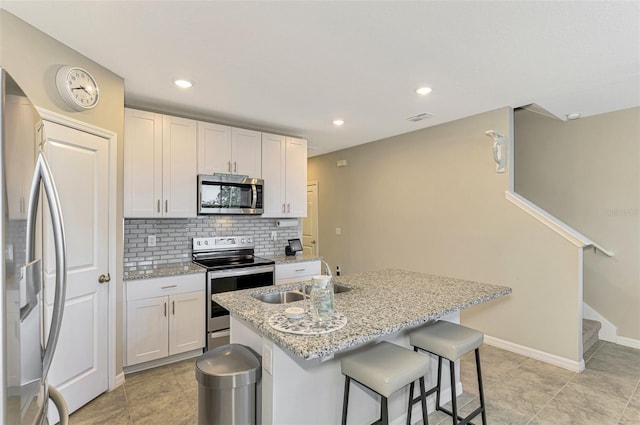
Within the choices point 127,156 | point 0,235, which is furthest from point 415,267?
point 0,235

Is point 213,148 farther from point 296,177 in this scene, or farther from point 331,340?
point 331,340

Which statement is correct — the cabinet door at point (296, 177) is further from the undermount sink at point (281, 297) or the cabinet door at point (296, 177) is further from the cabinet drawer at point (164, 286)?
the undermount sink at point (281, 297)

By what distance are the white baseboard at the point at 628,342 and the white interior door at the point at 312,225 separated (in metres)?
4.24

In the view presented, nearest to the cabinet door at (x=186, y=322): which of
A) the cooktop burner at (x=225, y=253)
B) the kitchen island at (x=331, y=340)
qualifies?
the cooktop burner at (x=225, y=253)

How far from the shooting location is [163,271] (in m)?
3.08

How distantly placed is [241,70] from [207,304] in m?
2.20

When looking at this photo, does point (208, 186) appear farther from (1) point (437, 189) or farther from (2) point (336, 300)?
(1) point (437, 189)

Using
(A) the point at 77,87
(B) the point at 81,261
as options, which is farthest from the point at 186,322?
(A) the point at 77,87

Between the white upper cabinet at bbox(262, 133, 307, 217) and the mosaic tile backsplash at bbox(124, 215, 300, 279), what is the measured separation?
35 cm

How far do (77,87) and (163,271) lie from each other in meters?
1.68

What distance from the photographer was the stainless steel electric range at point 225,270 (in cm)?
324

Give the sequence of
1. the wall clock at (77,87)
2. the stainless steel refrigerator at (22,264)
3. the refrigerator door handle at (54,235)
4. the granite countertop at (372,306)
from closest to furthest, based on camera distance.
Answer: the stainless steel refrigerator at (22,264) < the refrigerator door handle at (54,235) < the granite countertop at (372,306) < the wall clock at (77,87)

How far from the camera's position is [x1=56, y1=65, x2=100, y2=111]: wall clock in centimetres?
209

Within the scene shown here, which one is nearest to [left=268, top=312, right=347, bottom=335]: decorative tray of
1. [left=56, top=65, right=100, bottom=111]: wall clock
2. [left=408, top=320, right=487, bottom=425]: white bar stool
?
[left=408, top=320, right=487, bottom=425]: white bar stool
